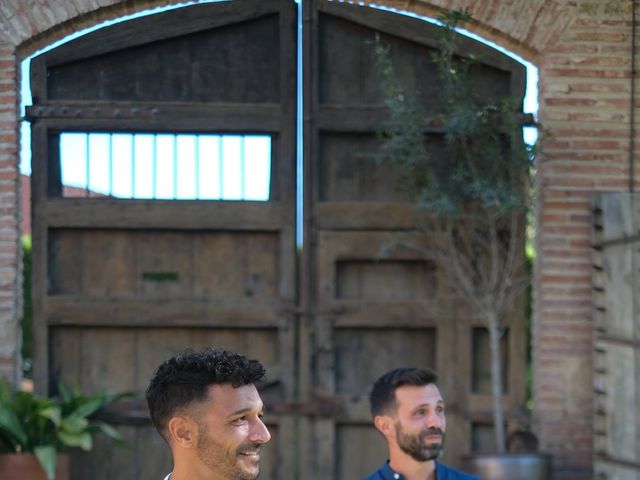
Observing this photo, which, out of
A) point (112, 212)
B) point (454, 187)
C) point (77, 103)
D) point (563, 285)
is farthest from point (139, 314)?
point (563, 285)

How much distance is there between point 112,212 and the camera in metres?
7.01

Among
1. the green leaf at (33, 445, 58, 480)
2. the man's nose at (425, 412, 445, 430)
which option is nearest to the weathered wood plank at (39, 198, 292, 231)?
the green leaf at (33, 445, 58, 480)

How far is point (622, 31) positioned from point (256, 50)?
2.08 m

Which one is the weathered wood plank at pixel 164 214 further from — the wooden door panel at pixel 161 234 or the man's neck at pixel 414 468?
the man's neck at pixel 414 468

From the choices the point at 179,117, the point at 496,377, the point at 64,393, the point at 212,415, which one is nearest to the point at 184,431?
the point at 212,415

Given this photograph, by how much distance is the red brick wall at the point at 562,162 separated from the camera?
6789mm

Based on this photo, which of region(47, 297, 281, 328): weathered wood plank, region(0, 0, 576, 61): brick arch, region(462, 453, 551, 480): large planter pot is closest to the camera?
region(462, 453, 551, 480): large planter pot

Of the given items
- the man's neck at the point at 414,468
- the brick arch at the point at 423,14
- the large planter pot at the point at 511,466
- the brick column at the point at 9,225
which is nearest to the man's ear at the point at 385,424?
the man's neck at the point at 414,468

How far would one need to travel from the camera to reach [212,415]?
3.00m

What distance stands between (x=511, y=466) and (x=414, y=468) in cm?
169

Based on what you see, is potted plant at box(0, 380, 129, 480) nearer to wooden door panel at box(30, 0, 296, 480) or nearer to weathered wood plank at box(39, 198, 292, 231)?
wooden door panel at box(30, 0, 296, 480)

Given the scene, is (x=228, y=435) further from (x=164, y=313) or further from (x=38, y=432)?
(x=164, y=313)

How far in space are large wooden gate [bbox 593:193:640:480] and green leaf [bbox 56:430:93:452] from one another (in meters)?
2.71

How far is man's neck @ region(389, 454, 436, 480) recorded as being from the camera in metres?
4.91
